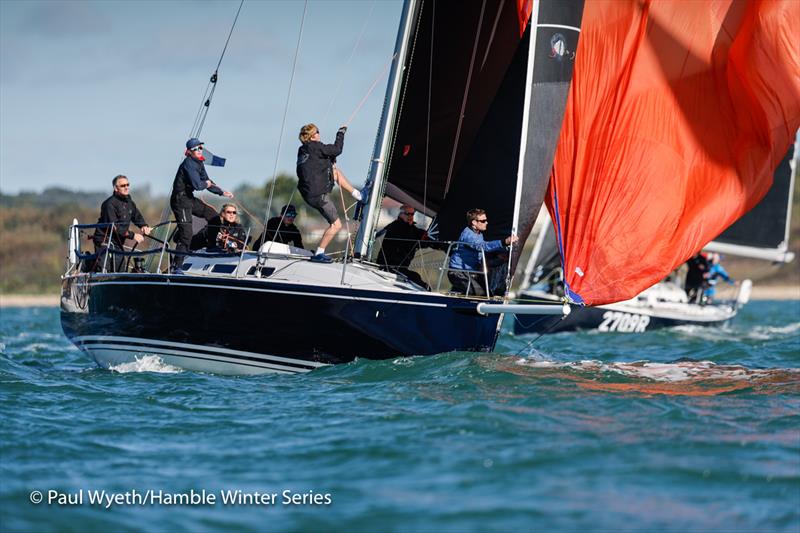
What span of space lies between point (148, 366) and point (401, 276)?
10.1 ft

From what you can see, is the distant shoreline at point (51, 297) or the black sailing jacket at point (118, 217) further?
the distant shoreline at point (51, 297)

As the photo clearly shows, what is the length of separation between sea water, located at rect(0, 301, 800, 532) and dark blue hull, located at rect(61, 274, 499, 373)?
27 cm

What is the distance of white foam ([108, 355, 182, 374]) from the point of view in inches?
503

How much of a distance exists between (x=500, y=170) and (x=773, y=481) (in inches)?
232

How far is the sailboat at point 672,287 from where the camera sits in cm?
2364

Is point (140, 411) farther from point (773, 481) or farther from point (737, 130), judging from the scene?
point (737, 130)

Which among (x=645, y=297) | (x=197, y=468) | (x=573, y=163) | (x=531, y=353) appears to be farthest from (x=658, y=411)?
(x=645, y=297)

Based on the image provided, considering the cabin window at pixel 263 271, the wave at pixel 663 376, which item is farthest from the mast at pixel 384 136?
the wave at pixel 663 376

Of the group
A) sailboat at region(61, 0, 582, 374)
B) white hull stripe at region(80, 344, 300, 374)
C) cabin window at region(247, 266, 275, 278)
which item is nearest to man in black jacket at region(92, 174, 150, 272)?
sailboat at region(61, 0, 582, 374)

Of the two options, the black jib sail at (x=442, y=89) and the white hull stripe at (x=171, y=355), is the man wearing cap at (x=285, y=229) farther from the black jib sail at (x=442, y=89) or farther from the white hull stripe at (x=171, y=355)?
the white hull stripe at (x=171, y=355)

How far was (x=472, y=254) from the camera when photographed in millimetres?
12328

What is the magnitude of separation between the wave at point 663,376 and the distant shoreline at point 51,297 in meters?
38.5

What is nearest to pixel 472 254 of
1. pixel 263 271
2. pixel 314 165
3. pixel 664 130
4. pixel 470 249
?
pixel 470 249

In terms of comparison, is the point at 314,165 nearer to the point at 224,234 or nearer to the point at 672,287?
the point at 224,234
